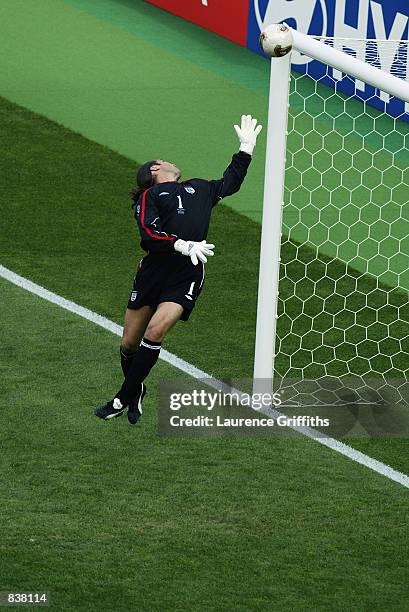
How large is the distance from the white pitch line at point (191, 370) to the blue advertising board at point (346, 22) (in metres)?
4.41

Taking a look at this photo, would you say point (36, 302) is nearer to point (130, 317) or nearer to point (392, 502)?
point (130, 317)

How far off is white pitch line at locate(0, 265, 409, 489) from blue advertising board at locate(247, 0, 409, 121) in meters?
4.41

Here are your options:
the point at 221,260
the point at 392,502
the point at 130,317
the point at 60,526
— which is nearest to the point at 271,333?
the point at 130,317

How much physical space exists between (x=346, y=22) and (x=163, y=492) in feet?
27.8

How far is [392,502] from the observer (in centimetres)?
849

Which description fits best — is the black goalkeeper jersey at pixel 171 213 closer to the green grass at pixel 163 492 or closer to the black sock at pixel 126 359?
the black sock at pixel 126 359

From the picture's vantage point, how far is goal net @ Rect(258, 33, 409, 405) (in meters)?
10.3

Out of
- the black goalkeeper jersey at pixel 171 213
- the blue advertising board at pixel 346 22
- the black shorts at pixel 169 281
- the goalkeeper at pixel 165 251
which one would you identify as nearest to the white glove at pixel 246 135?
the goalkeeper at pixel 165 251

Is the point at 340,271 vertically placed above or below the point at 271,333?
below

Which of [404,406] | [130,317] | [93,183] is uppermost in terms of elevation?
[130,317]

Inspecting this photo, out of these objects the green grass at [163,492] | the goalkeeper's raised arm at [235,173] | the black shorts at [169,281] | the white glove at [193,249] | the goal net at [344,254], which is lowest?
→ the goal net at [344,254]

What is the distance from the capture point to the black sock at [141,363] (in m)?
9.07

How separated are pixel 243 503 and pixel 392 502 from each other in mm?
835

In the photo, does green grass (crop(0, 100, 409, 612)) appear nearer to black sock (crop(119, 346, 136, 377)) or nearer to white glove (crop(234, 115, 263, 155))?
black sock (crop(119, 346, 136, 377))
